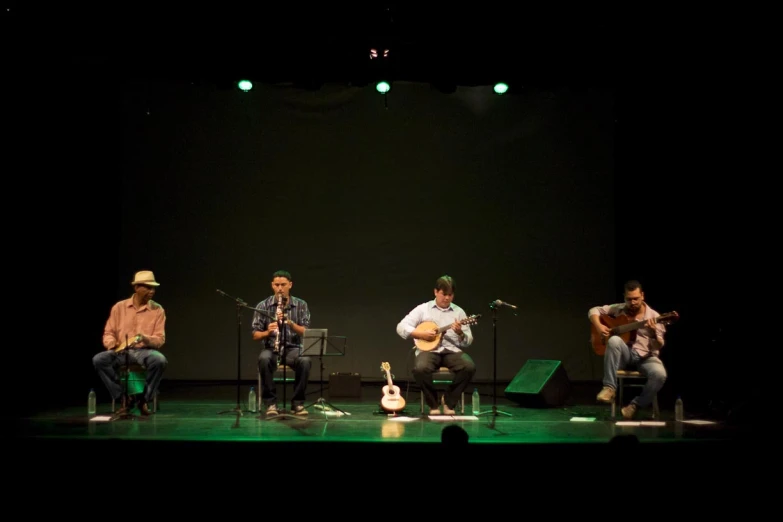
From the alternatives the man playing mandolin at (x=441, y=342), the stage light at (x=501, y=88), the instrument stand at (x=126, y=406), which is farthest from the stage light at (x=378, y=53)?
the instrument stand at (x=126, y=406)

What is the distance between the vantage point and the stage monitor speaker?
7.38m

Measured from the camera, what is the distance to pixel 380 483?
9.98 ft

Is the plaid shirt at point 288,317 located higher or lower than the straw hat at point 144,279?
lower

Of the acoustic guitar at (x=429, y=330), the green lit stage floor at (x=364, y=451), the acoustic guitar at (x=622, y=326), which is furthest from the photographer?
the acoustic guitar at (x=429, y=330)

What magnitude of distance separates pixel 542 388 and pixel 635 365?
3.29 feet

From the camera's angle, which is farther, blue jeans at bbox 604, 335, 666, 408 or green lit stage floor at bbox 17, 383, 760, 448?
blue jeans at bbox 604, 335, 666, 408

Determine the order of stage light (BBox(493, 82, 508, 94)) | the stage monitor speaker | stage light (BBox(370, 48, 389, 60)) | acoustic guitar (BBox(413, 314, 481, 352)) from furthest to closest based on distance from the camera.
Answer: stage light (BBox(493, 82, 508, 94)) → stage light (BBox(370, 48, 389, 60)) → the stage monitor speaker → acoustic guitar (BBox(413, 314, 481, 352))

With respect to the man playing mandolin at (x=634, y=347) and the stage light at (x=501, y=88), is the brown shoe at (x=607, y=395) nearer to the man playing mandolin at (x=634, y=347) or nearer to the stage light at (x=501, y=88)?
the man playing mandolin at (x=634, y=347)

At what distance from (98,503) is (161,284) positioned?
629 cm

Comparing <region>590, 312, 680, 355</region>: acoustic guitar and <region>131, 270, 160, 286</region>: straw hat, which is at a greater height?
<region>131, 270, 160, 286</region>: straw hat

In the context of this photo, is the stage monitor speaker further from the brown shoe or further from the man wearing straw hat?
the man wearing straw hat

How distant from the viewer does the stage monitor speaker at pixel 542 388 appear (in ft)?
24.2

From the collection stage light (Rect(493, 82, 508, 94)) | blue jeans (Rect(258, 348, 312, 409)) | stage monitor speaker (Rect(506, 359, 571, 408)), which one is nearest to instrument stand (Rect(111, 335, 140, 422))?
blue jeans (Rect(258, 348, 312, 409))

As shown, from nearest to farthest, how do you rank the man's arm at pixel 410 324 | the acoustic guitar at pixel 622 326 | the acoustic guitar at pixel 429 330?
the acoustic guitar at pixel 622 326 → the acoustic guitar at pixel 429 330 → the man's arm at pixel 410 324
